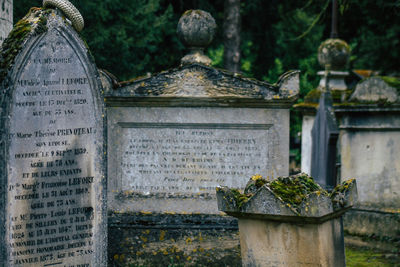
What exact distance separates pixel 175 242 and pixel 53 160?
2461 millimetres

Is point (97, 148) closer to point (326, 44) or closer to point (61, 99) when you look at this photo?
point (61, 99)

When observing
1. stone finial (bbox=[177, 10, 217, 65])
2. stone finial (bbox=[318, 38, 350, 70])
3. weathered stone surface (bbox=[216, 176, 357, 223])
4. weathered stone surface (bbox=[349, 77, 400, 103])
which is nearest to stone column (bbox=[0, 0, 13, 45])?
stone finial (bbox=[177, 10, 217, 65])

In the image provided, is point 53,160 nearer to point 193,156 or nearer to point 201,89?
point 193,156

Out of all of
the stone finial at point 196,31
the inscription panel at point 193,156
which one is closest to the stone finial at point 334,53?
the stone finial at point 196,31

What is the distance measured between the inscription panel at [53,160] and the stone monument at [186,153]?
1899 millimetres

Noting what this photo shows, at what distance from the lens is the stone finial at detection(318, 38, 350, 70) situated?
9.66m

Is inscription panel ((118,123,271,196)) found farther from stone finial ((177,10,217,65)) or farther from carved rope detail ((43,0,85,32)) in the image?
carved rope detail ((43,0,85,32))

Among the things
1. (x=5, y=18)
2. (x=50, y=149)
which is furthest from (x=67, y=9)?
(x=5, y=18)

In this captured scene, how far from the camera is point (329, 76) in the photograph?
9797 mm

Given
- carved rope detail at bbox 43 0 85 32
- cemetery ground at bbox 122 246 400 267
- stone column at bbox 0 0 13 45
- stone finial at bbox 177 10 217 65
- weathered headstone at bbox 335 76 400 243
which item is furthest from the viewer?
weathered headstone at bbox 335 76 400 243

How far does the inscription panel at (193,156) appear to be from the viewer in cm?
637

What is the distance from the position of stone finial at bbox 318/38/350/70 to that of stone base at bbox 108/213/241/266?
4.59m

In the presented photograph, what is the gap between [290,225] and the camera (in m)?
3.62

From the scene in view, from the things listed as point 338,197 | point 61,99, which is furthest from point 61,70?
point 338,197
